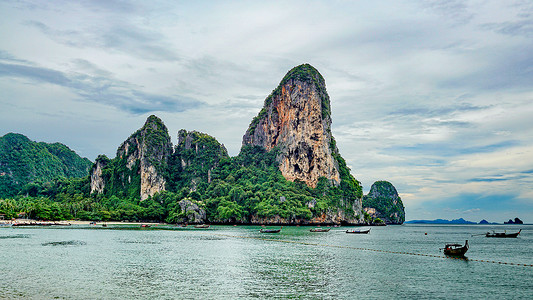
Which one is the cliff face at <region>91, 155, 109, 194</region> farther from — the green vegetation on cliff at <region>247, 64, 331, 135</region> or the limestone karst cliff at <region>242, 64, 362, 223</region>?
the limestone karst cliff at <region>242, 64, 362, 223</region>

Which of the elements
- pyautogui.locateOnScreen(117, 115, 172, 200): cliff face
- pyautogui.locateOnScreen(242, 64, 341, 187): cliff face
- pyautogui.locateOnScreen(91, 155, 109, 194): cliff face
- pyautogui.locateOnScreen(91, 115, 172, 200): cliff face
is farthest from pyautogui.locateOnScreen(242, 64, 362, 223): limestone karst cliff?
pyautogui.locateOnScreen(91, 155, 109, 194): cliff face

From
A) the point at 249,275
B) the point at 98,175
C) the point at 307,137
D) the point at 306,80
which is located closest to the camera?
the point at 249,275

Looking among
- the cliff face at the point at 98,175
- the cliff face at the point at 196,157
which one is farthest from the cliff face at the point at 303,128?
the cliff face at the point at 98,175

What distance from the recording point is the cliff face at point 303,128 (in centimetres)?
15788

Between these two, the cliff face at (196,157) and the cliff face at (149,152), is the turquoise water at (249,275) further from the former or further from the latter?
the cliff face at (196,157)

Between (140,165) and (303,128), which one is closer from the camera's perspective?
(303,128)

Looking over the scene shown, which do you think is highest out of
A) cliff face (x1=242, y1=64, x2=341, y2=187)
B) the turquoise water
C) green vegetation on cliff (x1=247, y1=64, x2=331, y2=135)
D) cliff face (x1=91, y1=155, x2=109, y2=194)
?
green vegetation on cliff (x1=247, y1=64, x2=331, y2=135)

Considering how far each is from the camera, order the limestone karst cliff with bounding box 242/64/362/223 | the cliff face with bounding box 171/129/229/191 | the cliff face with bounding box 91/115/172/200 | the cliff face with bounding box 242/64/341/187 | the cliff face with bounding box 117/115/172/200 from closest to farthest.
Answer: the limestone karst cliff with bounding box 242/64/362/223, the cliff face with bounding box 242/64/341/187, the cliff face with bounding box 117/115/172/200, the cliff face with bounding box 91/115/172/200, the cliff face with bounding box 171/129/229/191

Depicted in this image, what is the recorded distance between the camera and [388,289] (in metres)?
27.5

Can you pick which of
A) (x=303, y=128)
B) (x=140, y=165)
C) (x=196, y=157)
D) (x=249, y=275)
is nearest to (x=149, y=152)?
(x=140, y=165)

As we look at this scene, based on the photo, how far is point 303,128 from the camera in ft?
527

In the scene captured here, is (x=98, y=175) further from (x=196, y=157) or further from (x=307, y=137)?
(x=307, y=137)

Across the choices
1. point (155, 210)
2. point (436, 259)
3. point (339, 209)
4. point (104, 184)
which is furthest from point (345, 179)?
point (436, 259)

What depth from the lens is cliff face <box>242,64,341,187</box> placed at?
158 metres
